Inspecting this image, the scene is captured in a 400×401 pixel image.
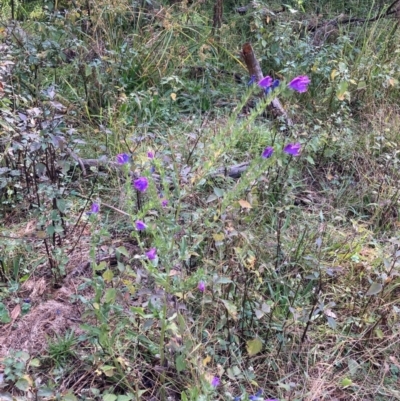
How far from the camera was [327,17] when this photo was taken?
4059 millimetres

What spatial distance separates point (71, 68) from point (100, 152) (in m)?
0.92

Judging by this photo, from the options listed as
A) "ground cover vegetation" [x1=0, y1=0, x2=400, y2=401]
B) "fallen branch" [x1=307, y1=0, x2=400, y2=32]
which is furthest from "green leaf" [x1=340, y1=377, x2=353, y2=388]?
"fallen branch" [x1=307, y1=0, x2=400, y2=32]

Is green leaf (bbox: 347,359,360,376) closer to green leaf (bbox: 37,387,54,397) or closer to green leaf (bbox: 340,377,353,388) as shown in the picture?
green leaf (bbox: 340,377,353,388)

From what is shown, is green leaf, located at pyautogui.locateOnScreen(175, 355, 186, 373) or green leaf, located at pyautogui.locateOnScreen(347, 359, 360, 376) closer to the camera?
green leaf, located at pyautogui.locateOnScreen(175, 355, 186, 373)

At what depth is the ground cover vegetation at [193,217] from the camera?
1451mm

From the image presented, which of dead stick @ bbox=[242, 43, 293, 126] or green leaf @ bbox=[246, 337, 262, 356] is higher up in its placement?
dead stick @ bbox=[242, 43, 293, 126]

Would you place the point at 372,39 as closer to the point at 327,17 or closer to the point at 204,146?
the point at 327,17

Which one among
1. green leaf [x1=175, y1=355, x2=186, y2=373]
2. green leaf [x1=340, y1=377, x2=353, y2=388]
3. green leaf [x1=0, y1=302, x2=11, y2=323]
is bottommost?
green leaf [x1=0, y1=302, x2=11, y2=323]

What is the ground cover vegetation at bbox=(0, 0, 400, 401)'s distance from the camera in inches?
57.1

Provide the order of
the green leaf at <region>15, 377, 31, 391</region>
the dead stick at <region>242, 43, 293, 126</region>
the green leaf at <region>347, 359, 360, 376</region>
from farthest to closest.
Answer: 1. the dead stick at <region>242, 43, 293, 126</region>
2. the green leaf at <region>347, 359, 360, 376</region>
3. the green leaf at <region>15, 377, 31, 391</region>

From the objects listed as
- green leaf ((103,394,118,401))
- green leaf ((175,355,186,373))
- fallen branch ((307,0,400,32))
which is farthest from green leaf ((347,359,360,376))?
fallen branch ((307,0,400,32))

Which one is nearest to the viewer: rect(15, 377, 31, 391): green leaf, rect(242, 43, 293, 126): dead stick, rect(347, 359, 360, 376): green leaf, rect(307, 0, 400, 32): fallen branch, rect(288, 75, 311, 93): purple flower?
rect(15, 377, 31, 391): green leaf

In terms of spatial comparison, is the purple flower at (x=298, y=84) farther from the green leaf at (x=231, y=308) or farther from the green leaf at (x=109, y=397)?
the green leaf at (x=109, y=397)

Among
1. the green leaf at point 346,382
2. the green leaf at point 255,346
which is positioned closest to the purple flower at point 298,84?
the green leaf at point 255,346
